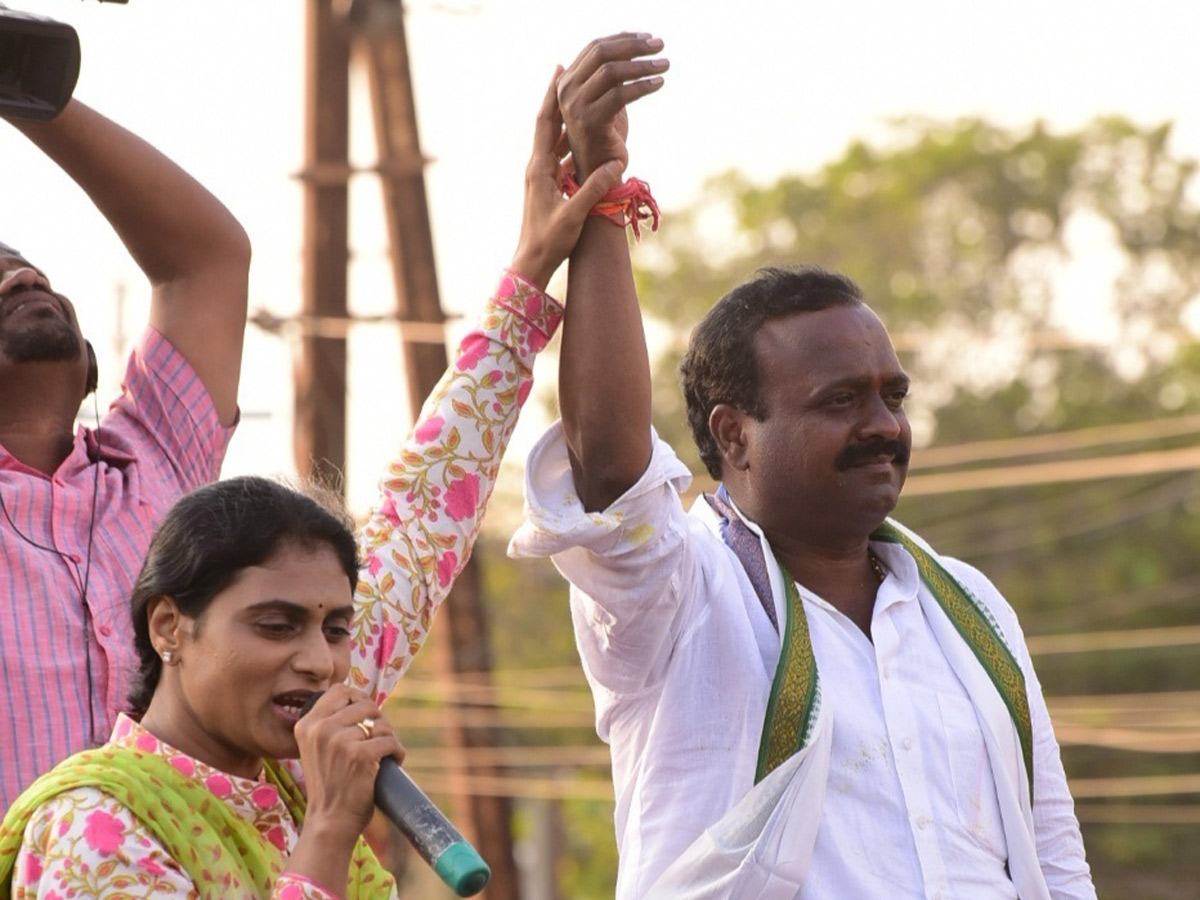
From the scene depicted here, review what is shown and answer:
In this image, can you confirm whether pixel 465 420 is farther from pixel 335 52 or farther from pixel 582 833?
pixel 582 833

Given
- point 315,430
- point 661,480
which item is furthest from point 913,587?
point 315,430

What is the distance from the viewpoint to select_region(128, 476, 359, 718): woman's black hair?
2609 millimetres

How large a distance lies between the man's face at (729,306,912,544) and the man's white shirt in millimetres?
127

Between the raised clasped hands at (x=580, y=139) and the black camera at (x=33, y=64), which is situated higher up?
the black camera at (x=33, y=64)

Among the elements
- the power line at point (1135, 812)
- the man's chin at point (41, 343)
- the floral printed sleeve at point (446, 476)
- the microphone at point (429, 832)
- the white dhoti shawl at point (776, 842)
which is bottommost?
the microphone at point (429, 832)

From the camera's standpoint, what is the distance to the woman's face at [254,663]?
101 inches

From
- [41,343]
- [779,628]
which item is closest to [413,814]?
[779,628]

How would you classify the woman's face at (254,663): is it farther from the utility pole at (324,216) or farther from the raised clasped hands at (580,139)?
the utility pole at (324,216)

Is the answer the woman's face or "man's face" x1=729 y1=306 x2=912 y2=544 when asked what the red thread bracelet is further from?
the woman's face

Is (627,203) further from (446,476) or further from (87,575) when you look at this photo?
(87,575)

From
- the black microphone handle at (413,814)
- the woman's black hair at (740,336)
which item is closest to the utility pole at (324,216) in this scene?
the woman's black hair at (740,336)

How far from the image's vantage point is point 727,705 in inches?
127

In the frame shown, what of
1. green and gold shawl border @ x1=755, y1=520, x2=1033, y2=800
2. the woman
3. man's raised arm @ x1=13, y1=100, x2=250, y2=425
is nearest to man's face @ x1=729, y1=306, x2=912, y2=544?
green and gold shawl border @ x1=755, y1=520, x2=1033, y2=800

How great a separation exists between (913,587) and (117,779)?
4.95 ft
